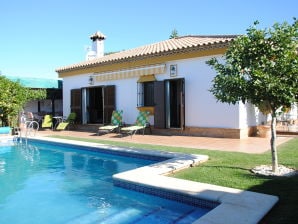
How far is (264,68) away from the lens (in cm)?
716

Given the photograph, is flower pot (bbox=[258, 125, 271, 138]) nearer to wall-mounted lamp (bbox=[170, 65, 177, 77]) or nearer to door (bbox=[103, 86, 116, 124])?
wall-mounted lamp (bbox=[170, 65, 177, 77])

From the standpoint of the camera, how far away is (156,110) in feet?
54.3

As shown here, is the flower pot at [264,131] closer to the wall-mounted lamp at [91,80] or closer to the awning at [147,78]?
the awning at [147,78]

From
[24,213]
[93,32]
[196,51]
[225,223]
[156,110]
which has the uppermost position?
[93,32]

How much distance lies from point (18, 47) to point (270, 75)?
23.4 metres

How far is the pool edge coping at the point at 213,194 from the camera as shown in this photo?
4668mm

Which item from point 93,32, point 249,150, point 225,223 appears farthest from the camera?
point 93,32

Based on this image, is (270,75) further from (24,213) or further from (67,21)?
(67,21)

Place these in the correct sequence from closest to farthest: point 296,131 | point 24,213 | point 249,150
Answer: point 24,213
point 249,150
point 296,131

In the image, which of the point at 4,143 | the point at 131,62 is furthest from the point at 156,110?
the point at 4,143

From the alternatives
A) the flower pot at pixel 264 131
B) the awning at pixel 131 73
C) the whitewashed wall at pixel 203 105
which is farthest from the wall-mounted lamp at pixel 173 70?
the flower pot at pixel 264 131

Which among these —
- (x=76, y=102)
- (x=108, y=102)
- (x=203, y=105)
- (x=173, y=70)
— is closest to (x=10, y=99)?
(x=76, y=102)

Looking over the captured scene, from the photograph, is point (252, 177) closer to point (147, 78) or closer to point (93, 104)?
point (147, 78)

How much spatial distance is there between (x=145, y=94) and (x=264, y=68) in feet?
37.5
